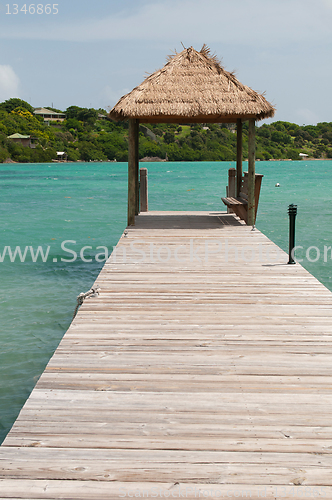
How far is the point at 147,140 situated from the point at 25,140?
32.9 meters

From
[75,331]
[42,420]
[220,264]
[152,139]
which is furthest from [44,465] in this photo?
[152,139]

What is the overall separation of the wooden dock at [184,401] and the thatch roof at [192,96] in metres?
5.28

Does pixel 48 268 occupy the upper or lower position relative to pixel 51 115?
lower

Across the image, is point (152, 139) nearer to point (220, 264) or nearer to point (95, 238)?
point (95, 238)

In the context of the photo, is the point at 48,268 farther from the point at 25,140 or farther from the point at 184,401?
the point at 25,140

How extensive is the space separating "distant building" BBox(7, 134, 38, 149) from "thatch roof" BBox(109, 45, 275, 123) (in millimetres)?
119679

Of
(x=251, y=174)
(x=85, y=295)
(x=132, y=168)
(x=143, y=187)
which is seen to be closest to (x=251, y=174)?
(x=251, y=174)

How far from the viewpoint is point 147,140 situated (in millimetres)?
133375

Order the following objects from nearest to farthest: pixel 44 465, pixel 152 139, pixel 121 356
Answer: pixel 44 465 → pixel 121 356 → pixel 152 139

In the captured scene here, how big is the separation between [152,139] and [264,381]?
132 m

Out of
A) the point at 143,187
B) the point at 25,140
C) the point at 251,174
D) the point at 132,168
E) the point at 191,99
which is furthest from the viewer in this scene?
the point at 25,140

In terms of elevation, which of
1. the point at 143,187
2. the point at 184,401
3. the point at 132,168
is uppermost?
the point at 132,168

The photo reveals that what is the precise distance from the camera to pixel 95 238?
18156 mm

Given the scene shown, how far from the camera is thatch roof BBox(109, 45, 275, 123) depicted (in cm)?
997
